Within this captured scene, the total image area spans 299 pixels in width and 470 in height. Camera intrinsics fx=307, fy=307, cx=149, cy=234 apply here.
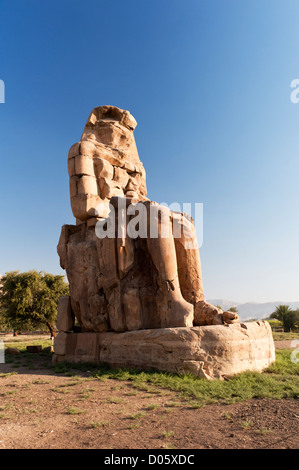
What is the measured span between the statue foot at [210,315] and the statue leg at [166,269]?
0.59 meters

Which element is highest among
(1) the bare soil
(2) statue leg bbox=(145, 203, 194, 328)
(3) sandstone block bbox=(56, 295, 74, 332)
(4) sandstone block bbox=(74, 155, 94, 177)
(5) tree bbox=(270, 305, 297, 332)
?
(4) sandstone block bbox=(74, 155, 94, 177)

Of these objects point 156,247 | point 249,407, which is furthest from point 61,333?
point 249,407

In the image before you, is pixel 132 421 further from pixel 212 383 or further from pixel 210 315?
pixel 210 315

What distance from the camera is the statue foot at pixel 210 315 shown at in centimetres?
586

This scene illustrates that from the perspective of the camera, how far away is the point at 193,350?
510 centimetres

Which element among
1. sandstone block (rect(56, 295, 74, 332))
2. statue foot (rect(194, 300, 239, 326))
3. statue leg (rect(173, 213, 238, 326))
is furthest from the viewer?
sandstone block (rect(56, 295, 74, 332))

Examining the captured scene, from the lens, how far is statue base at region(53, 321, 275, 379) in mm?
5074

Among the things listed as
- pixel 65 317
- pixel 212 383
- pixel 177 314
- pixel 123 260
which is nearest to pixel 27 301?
pixel 65 317

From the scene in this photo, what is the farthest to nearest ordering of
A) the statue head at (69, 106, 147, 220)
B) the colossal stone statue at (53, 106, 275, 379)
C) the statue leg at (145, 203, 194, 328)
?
the statue head at (69, 106, 147, 220) → the statue leg at (145, 203, 194, 328) → the colossal stone statue at (53, 106, 275, 379)

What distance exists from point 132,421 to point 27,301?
15.2 m

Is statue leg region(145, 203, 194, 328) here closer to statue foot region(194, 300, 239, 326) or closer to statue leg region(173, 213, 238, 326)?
statue leg region(173, 213, 238, 326)

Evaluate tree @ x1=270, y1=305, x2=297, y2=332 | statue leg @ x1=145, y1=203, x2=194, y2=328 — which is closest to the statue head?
statue leg @ x1=145, y1=203, x2=194, y2=328

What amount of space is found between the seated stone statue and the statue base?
31cm

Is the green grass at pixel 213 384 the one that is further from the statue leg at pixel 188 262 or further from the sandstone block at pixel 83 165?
the sandstone block at pixel 83 165
